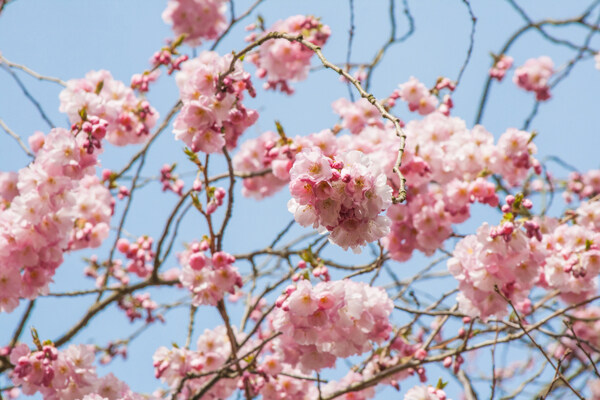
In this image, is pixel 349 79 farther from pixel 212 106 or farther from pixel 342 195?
pixel 212 106

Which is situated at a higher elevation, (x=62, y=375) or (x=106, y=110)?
(x=106, y=110)

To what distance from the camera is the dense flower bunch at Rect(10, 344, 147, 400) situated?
2.68 m

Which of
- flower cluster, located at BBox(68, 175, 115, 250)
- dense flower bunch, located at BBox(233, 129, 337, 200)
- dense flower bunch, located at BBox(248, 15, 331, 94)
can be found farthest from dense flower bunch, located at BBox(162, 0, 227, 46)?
flower cluster, located at BBox(68, 175, 115, 250)

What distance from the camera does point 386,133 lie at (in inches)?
151

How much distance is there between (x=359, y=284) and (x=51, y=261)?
166 cm

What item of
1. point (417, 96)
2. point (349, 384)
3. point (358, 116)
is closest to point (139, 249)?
point (349, 384)

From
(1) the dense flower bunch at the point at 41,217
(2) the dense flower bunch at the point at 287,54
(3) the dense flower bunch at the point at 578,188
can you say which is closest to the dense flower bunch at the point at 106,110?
(1) the dense flower bunch at the point at 41,217

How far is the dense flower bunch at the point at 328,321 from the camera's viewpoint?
240cm

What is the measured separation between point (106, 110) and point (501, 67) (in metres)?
3.33

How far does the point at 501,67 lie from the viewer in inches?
189

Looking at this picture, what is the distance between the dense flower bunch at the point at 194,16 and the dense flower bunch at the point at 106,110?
1722 millimetres

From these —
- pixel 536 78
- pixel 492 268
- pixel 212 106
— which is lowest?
pixel 492 268

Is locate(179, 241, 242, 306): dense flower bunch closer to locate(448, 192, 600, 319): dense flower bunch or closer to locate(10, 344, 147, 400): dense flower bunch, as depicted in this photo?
locate(10, 344, 147, 400): dense flower bunch

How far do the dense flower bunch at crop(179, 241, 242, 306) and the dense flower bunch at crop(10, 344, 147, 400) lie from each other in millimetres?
601
